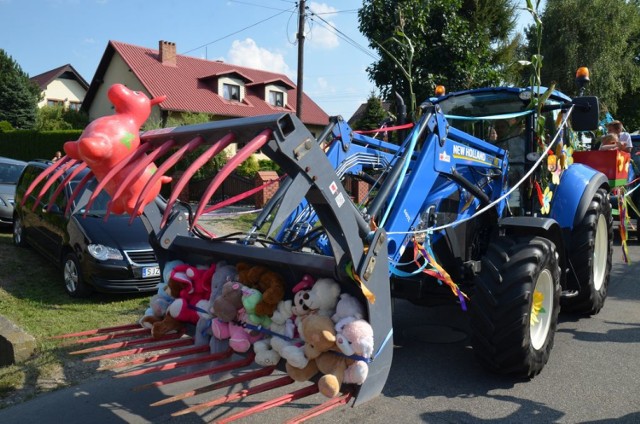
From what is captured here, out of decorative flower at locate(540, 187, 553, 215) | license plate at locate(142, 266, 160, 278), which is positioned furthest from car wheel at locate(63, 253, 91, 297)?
decorative flower at locate(540, 187, 553, 215)

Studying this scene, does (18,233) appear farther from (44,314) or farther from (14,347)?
(14,347)

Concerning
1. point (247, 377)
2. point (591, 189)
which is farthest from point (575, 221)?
point (247, 377)

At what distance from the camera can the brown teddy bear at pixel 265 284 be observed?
3381mm

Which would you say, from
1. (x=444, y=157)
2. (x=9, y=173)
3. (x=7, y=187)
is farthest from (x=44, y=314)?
(x=9, y=173)

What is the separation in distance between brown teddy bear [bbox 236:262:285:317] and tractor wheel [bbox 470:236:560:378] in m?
1.55

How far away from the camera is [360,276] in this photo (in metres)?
2.95

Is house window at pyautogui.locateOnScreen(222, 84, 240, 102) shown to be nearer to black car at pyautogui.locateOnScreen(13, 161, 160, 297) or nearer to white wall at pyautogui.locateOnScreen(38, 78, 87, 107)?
white wall at pyautogui.locateOnScreen(38, 78, 87, 107)

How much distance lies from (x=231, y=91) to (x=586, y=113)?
28.9m

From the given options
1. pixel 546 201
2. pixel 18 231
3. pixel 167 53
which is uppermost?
pixel 167 53

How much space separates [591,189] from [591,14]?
24882 millimetres

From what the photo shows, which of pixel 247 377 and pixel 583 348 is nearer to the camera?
pixel 247 377

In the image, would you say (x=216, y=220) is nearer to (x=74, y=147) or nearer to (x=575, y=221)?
(x=575, y=221)

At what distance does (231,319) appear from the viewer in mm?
3518

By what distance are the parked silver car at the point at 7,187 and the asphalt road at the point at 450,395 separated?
24.4 ft
